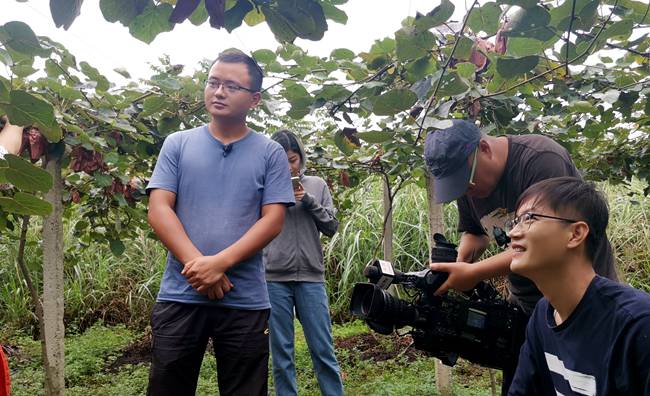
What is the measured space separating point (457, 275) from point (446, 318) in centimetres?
15

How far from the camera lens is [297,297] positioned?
2.84 metres

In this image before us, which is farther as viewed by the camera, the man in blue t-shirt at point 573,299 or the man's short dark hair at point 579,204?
the man's short dark hair at point 579,204

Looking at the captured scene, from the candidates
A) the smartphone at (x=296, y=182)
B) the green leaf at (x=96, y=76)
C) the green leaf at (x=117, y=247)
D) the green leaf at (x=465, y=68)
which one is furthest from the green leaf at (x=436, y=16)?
the green leaf at (x=117, y=247)

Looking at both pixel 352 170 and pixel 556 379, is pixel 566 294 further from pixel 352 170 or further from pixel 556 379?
pixel 352 170

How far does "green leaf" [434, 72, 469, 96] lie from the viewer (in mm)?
1271

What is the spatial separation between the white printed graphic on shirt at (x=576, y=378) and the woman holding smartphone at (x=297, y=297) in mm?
1520

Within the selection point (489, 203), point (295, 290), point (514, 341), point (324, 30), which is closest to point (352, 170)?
point (295, 290)

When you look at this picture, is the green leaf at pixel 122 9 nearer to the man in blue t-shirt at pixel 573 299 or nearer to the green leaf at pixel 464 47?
the green leaf at pixel 464 47

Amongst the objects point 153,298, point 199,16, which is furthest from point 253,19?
point 153,298

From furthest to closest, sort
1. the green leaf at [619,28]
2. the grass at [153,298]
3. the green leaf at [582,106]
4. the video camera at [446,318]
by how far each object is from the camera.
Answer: the grass at [153,298] → the green leaf at [582,106] → the video camera at [446,318] → the green leaf at [619,28]

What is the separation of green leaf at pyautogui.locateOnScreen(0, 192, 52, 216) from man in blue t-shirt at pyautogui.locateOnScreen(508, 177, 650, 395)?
Result: 3.34 ft

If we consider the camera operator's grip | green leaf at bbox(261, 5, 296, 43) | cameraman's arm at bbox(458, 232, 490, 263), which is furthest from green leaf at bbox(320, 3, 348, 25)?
cameraman's arm at bbox(458, 232, 490, 263)

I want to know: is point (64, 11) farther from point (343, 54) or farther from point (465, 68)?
point (343, 54)

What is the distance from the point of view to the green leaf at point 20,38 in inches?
33.4
